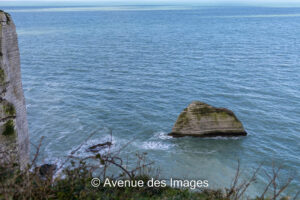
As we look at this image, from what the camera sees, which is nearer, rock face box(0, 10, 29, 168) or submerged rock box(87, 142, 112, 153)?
rock face box(0, 10, 29, 168)

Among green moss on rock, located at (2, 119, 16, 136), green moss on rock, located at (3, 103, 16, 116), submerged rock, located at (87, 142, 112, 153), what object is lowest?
submerged rock, located at (87, 142, 112, 153)

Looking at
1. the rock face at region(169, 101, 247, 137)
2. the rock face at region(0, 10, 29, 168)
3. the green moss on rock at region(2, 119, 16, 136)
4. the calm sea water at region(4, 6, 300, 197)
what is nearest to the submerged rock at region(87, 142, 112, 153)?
the calm sea water at region(4, 6, 300, 197)

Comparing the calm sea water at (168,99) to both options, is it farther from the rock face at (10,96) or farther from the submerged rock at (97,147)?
the rock face at (10,96)

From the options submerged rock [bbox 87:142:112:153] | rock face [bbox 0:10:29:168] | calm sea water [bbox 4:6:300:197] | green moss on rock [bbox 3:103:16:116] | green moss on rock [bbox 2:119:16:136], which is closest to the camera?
rock face [bbox 0:10:29:168]

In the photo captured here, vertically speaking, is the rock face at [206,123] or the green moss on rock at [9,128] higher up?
the green moss on rock at [9,128]

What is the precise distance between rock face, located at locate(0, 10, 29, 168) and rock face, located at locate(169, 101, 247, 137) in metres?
15.1

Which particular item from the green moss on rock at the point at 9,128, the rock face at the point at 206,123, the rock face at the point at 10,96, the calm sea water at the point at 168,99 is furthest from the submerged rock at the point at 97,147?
the green moss on rock at the point at 9,128

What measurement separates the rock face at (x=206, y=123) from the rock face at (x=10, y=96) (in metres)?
15.1

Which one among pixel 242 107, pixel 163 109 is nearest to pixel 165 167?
pixel 163 109

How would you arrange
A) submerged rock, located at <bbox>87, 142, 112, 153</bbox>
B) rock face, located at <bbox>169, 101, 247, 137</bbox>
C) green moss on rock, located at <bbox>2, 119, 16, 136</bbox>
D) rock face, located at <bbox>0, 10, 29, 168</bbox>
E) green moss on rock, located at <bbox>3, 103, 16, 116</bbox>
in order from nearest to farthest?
rock face, located at <bbox>0, 10, 29, 168</bbox>, green moss on rock, located at <bbox>2, 119, 16, 136</bbox>, green moss on rock, located at <bbox>3, 103, 16, 116</bbox>, submerged rock, located at <bbox>87, 142, 112, 153</bbox>, rock face, located at <bbox>169, 101, 247, 137</bbox>

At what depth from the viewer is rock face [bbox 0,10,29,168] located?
502 inches

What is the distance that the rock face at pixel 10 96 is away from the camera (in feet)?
41.8

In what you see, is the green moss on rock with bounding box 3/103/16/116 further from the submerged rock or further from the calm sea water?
the submerged rock

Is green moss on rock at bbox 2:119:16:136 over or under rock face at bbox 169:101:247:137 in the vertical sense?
over
